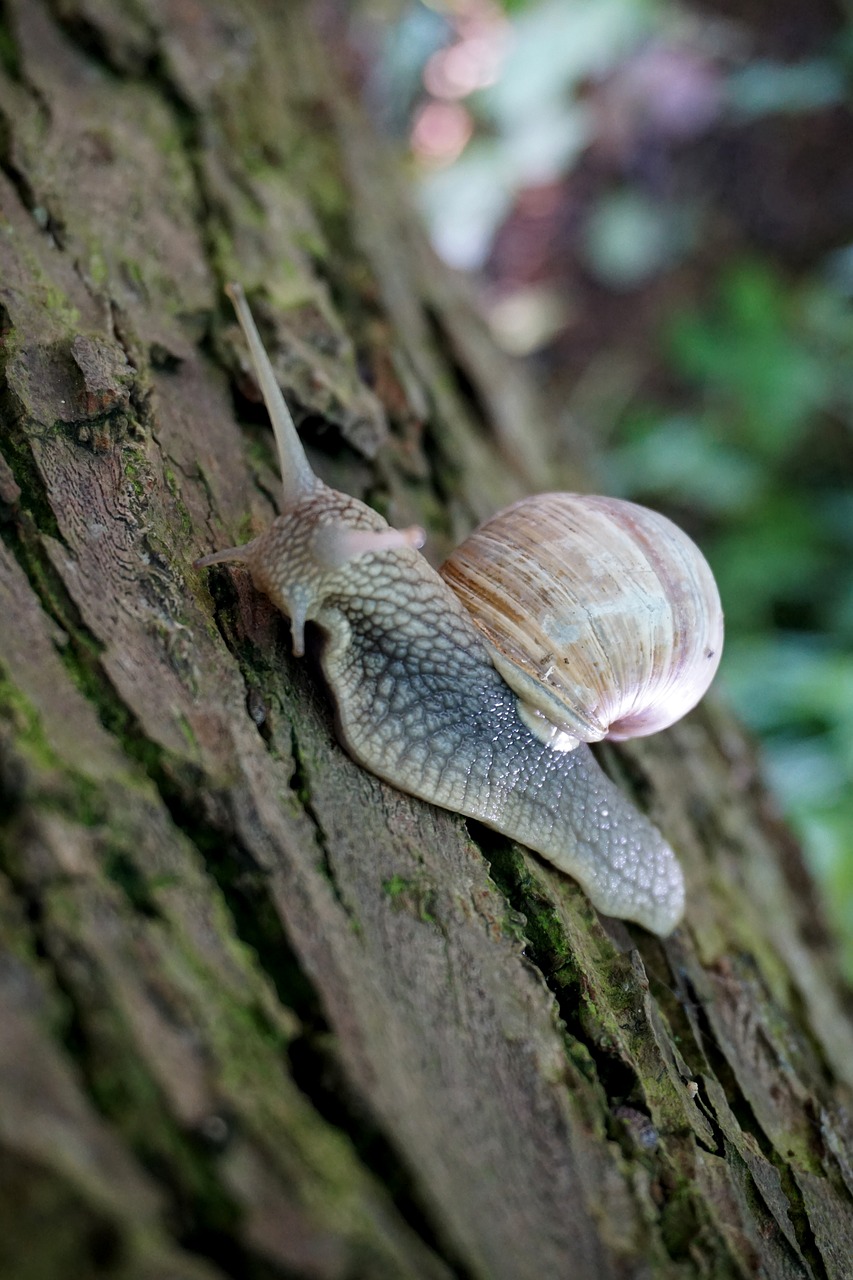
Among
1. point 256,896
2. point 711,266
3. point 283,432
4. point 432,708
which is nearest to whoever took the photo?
point 256,896

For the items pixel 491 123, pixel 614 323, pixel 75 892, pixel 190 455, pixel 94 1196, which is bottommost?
pixel 94 1196

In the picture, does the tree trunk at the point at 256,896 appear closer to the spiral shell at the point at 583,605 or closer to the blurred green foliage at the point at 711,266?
the spiral shell at the point at 583,605

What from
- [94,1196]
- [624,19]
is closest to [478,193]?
[624,19]

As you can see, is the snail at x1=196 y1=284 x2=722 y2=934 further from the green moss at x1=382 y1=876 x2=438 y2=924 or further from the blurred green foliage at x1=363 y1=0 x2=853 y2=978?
the blurred green foliage at x1=363 y1=0 x2=853 y2=978

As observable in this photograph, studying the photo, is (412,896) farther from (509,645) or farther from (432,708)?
(509,645)

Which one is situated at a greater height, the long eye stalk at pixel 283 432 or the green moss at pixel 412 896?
the long eye stalk at pixel 283 432

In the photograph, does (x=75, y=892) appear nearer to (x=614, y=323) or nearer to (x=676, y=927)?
(x=676, y=927)

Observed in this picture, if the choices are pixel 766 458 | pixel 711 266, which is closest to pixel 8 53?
pixel 766 458

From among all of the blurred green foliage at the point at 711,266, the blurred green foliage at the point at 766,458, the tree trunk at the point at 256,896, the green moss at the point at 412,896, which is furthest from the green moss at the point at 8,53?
the blurred green foliage at the point at 766,458
